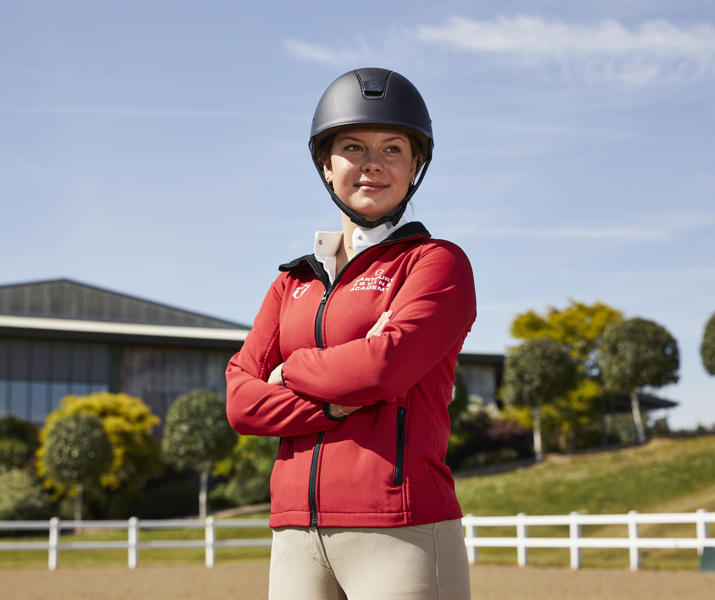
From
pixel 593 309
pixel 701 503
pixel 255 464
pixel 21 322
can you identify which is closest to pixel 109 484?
pixel 255 464

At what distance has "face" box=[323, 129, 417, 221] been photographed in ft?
9.18

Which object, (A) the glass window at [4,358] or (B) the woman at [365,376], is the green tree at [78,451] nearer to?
(A) the glass window at [4,358]

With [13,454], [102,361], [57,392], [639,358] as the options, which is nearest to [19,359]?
[57,392]

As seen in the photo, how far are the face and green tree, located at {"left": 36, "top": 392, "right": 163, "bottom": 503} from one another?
35.8m

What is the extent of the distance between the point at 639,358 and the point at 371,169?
42.7 metres

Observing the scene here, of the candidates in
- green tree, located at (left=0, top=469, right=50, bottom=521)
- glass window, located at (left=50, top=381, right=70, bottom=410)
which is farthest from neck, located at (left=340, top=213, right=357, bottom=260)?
glass window, located at (left=50, top=381, right=70, bottom=410)

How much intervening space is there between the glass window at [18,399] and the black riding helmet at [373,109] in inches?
1688

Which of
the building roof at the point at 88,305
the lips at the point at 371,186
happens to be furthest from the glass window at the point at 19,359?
the lips at the point at 371,186

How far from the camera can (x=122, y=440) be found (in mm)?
37656

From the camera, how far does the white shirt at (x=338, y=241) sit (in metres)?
2.79

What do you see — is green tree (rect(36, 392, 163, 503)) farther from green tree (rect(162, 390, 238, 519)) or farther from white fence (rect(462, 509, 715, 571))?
white fence (rect(462, 509, 715, 571))

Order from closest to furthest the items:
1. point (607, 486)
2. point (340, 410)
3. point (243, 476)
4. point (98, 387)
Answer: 1. point (340, 410)
2. point (607, 486)
3. point (243, 476)
4. point (98, 387)

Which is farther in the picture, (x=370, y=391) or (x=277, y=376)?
(x=277, y=376)

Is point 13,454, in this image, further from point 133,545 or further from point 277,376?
point 277,376
